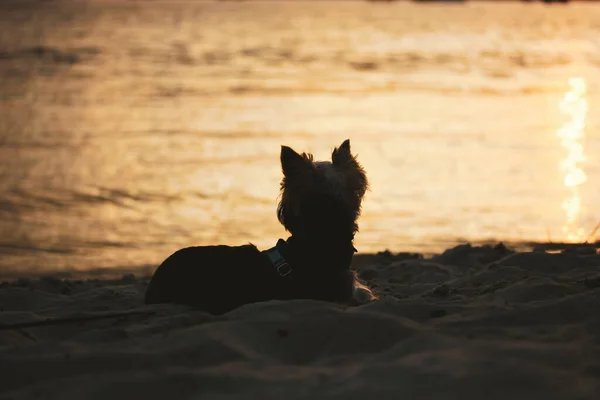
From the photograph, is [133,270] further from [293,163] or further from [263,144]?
[263,144]

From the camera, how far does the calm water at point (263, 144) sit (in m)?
13.4

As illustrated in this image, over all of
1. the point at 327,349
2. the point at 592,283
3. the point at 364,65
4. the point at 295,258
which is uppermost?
the point at 364,65

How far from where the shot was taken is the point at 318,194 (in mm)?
6930

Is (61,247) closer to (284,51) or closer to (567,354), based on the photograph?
(567,354)

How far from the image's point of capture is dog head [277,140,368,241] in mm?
6883

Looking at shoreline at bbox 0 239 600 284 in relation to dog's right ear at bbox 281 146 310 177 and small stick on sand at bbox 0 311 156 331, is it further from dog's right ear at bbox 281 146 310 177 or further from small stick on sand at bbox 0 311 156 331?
small stick on sand at bbox 0 311 156 331

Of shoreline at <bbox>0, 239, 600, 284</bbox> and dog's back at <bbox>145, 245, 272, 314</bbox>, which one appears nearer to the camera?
dog's back at <bbox>145, 245, 272, 314</bbox>

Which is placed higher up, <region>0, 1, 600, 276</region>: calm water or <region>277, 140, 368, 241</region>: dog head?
<region>0, 1, 600, 276</region>: calm water

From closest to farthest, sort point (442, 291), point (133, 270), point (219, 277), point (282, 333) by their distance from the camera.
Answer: point (282, 333) < point (219, 277) < point (442, 291) < point (133, 270)

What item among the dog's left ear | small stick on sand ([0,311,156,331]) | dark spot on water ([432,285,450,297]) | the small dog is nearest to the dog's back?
the small dog

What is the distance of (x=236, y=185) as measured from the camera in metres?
15.7

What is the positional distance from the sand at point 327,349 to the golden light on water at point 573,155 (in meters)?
6.24

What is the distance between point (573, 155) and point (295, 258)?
12.6 m

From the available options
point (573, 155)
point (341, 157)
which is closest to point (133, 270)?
point (341, 157)
